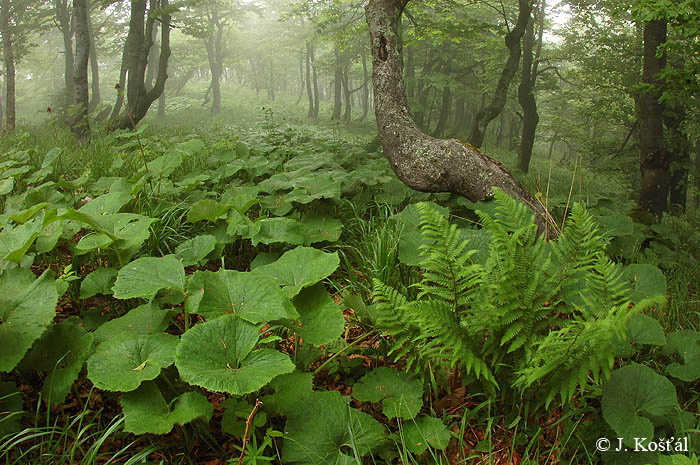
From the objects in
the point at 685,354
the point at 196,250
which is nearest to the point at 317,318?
the point at 196,250

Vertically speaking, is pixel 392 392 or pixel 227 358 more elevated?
pixel 227 358

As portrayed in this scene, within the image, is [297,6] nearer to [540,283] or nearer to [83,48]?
[83,48]

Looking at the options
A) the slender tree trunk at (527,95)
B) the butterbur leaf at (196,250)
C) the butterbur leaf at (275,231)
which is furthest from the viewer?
the slender tree trunk at (527,95)

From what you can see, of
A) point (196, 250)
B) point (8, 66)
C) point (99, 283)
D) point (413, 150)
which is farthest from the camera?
point (8, 66)

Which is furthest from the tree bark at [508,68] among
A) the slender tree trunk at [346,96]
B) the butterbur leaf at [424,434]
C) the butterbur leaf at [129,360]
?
the slender tree trunk at [346,96]

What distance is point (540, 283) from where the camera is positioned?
52.7 inches

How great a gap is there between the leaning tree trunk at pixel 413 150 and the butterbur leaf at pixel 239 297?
2.07m

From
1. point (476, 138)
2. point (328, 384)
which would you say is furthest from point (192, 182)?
point (476, 138)

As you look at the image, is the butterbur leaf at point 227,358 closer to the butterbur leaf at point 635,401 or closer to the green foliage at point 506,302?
the green foliage at point 506,302

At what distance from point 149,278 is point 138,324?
216 mm

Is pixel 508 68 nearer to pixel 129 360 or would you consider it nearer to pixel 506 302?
pixel 506 302

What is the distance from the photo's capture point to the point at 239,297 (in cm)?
135

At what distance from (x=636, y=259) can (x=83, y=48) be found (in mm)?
9548

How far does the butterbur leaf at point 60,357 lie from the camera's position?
4.25 feet
